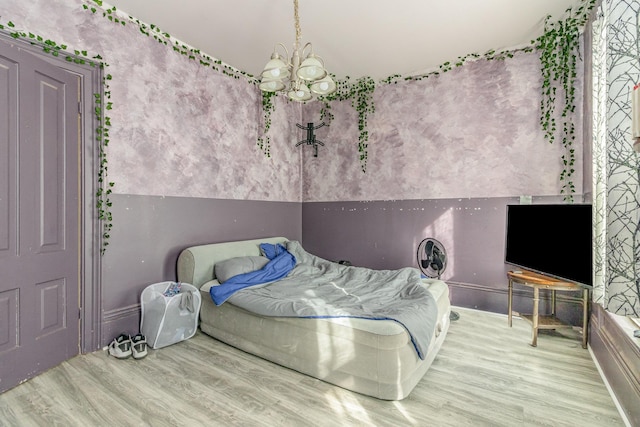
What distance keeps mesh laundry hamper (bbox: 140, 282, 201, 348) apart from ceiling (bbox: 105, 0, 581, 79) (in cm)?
253

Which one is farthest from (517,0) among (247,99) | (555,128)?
(247,99)

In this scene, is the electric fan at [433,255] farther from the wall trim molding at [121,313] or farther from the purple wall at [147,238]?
the wall trim molding at [121,313]

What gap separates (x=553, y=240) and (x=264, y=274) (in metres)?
2.70

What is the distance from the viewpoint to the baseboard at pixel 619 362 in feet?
5.46

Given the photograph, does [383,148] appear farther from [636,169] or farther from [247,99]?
[636,169]

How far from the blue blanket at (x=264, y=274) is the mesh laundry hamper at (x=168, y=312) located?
26 centimetres

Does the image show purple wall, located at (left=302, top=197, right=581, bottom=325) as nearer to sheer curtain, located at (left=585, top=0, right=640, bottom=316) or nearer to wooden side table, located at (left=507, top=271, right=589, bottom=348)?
wooden side table, located at (left=507, top=271, right=589, bottom=348)

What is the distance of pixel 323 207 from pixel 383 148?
130 centimetres

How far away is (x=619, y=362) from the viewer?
1.89 m

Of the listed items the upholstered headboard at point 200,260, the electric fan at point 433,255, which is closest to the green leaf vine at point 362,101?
the electric fan at point 433,255

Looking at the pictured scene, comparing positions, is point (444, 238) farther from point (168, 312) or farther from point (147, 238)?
point (147, 238)

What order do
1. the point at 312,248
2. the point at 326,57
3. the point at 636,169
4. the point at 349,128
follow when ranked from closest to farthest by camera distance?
the point at 636,169 → the point at 326,57 → the point at 349,128 → the point at 312,248

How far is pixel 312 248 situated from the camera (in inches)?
197

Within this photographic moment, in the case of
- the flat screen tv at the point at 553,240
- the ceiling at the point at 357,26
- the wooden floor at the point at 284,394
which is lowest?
the wooden floor at the point at 284,394
